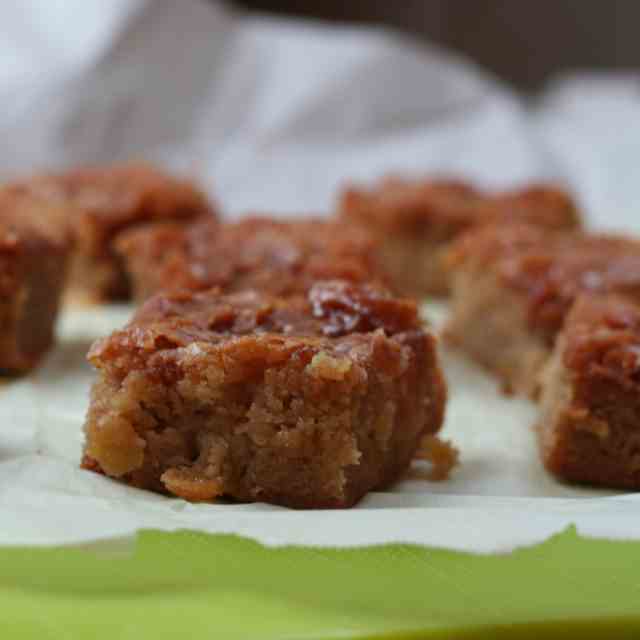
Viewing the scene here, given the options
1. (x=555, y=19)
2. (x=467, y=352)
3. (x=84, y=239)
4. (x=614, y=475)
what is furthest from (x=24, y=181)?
(x=555, y=19)

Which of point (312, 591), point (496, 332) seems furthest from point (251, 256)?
point (312, 591)

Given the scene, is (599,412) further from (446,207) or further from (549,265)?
(446,207)

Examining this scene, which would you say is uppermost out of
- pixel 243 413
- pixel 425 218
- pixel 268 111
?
pixel 243 413

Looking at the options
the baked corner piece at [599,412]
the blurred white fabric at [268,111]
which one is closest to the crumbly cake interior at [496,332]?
the baked corner piece at [599,412]

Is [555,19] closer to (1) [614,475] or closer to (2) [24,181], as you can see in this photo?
(2) [24,181]

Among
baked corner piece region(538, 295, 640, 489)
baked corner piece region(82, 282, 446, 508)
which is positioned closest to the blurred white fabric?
baked corner piece region(538, 295, 640, 489)

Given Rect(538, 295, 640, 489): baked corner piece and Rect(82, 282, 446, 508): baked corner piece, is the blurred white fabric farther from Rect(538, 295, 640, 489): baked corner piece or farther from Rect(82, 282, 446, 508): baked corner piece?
Rect(82, 282, 446, 508): baked corner piece
